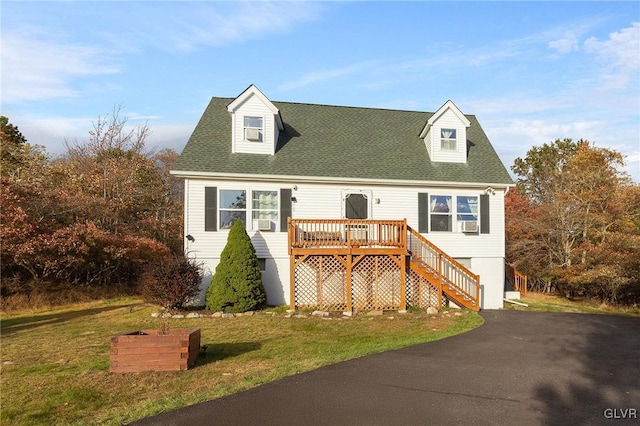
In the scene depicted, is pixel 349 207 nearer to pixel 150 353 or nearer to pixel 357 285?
pixel 357 285

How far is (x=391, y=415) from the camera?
16.9 feet

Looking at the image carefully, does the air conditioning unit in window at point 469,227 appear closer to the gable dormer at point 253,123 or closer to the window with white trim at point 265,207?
the window with white trim at point 265,207

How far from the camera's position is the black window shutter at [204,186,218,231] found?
46.8 feet

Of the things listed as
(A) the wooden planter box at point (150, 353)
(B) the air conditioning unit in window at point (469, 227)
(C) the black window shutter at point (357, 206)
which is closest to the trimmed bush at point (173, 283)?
(C) the black window shutter at point (357, 206)

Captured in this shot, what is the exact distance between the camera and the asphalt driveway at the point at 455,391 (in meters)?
5.09

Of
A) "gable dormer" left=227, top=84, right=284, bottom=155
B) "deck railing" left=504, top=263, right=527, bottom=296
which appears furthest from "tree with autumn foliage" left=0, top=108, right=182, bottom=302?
"deck railing" left=504, top=263, right=527, bottom=296

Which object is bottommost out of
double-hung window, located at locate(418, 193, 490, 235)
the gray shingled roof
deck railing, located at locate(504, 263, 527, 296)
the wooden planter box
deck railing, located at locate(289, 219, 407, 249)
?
deck railing, located at locate(504, 263, 527, 296)

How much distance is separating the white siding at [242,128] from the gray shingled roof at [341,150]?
29 cm

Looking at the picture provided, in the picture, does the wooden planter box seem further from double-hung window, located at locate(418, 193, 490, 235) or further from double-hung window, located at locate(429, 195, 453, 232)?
double-hung window, located at locate(429, 195, 453, 232)

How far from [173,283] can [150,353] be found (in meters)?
6.20

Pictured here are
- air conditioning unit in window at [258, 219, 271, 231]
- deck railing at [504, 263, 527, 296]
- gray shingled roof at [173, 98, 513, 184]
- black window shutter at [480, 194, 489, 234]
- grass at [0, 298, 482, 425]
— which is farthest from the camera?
deck railing at [504, 263, 527, 296]

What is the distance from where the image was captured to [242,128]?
1548cm

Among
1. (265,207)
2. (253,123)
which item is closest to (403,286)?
(265,207)

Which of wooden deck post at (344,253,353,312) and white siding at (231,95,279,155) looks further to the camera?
white siding at (231,95,279,155)
